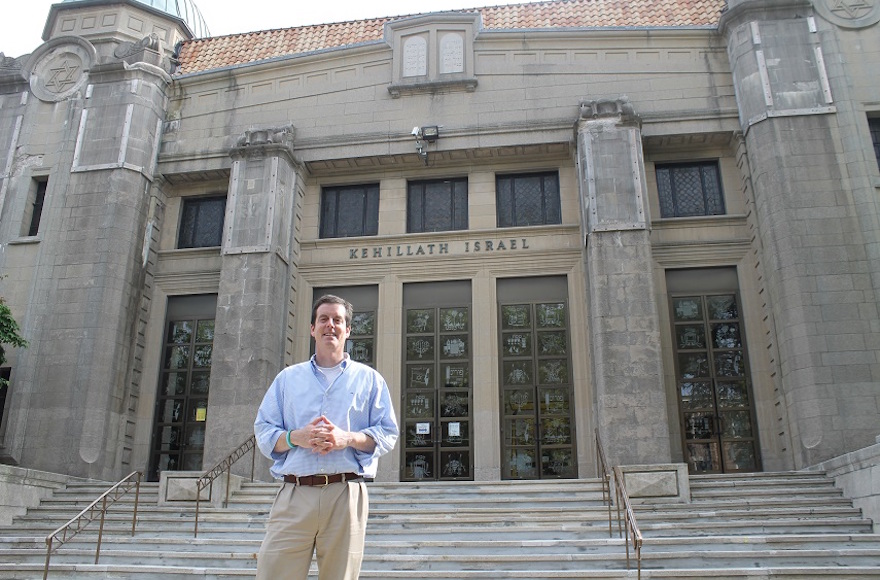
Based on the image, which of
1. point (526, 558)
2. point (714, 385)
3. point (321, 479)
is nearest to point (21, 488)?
point (526, 558)

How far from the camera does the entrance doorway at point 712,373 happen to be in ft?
52.1

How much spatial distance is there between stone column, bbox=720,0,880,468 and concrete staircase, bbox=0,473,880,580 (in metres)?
1.89

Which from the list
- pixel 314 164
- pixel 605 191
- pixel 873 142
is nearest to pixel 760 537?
pixel 605 191

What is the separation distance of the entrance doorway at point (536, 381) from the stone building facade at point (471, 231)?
6cm

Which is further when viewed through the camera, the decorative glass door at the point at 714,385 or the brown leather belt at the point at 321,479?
the decorative glass door at the point at 714,385

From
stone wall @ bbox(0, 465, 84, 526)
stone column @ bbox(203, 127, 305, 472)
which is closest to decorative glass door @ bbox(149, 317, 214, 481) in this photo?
stone column @ bbox(203, 127, 305, 472)

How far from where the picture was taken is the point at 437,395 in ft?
56.5

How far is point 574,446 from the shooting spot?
644 inches

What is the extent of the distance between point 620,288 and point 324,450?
12.7m

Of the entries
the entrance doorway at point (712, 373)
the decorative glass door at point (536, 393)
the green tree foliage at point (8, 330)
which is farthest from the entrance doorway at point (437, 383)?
the green tree foliage at point (8, 330)

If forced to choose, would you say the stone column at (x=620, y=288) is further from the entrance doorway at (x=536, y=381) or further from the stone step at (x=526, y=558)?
the stone step at (x=526, y=558)

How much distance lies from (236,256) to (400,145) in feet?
16.5

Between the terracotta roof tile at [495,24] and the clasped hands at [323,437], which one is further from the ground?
the terracotta roof tile at [495,24]

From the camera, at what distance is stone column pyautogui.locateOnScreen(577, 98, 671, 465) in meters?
14.7
